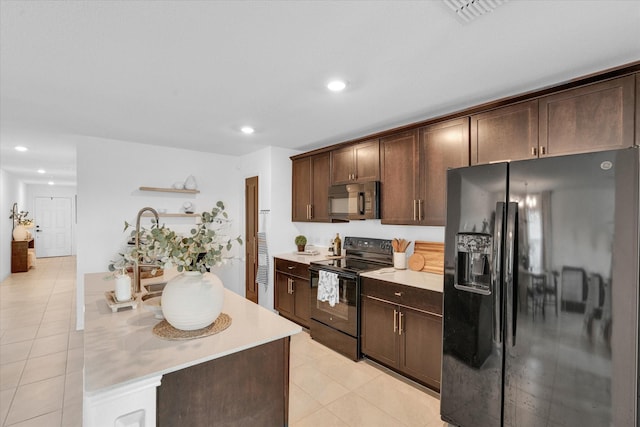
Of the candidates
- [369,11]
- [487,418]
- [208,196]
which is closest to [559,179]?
[369,11]

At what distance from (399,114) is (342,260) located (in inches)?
72.9

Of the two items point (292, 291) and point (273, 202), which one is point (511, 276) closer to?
→ point (292, 291)

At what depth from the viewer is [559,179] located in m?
1.65

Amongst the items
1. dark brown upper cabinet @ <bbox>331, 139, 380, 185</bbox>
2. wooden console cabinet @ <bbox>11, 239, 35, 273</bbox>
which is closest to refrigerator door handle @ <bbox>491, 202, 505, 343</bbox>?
dark brown upper cabinet @ <bbox>331, 139, 380, 185</bbox>

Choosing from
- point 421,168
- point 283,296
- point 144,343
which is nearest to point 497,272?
point 421,168

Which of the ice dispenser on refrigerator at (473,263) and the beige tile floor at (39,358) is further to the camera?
the beige tile floor at (39,358)

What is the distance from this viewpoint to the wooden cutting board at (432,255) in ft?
10.1

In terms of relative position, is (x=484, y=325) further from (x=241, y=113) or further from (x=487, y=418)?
(x=241, y=113)

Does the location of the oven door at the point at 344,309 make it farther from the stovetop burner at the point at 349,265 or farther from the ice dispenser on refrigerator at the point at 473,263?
the ice dispenser on refrigerator at the point at 473,263

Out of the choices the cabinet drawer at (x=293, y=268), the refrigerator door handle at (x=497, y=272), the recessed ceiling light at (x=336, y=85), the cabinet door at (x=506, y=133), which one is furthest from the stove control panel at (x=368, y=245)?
the recessed ceiling light at (x=336, y=85)

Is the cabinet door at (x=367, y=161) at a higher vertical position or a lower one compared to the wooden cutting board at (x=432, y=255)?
higher

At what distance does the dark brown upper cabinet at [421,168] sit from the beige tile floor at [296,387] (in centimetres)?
154

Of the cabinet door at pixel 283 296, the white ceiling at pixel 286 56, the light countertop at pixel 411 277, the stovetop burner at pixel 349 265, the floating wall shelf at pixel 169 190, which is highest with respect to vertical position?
the white ceiling at pixel 286 56

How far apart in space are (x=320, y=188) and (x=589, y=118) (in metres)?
2.86
